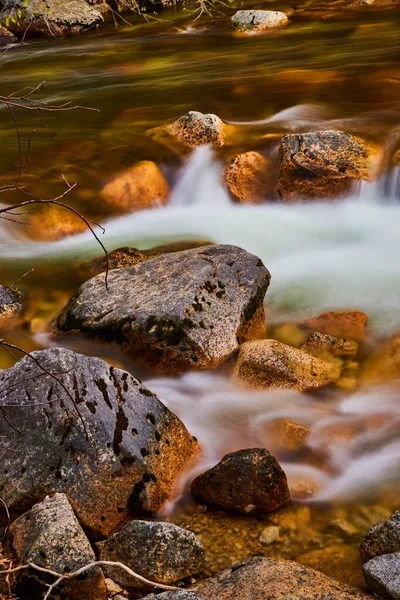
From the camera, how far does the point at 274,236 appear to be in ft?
28.0

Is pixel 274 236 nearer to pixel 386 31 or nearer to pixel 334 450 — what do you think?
pixel 334 450

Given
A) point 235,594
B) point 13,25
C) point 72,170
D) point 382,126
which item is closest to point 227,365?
point 235,594

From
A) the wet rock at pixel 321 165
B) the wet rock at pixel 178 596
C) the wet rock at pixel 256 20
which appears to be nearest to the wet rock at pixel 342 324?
the wet rock at pixel 321 165

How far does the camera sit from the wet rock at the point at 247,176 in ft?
30.3

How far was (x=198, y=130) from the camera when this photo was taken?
1007cm

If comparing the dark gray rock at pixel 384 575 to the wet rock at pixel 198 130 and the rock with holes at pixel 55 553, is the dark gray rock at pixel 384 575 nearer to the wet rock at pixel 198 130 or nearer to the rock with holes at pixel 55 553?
the rock with holes at pixel 55 553

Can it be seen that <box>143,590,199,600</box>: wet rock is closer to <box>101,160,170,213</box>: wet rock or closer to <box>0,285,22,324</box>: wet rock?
<box>0,285,22,324</box>: wet rock

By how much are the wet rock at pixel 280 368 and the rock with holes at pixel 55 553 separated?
7.54ft

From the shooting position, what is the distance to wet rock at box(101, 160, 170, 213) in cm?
898

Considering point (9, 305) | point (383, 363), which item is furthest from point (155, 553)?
point (9, 305)

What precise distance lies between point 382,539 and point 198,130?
7.71 m

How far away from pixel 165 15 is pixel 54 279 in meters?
13.6

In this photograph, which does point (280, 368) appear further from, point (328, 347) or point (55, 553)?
point (55, 553)

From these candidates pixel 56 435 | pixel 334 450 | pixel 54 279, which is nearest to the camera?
pixel 56 435
